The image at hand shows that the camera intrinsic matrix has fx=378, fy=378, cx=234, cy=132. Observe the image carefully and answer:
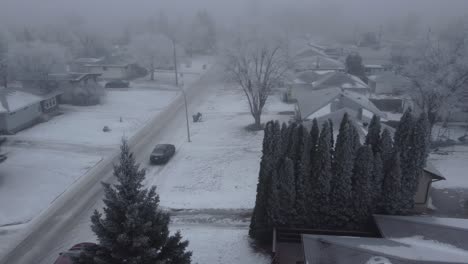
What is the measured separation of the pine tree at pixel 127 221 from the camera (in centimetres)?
1144

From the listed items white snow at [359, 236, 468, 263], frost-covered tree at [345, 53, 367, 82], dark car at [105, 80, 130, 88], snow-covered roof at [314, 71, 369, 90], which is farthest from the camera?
frost-covered tree at [345, 53, 367, 82]

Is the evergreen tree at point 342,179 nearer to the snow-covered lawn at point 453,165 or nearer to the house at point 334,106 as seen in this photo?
the snow-covered lawn at point 453,165

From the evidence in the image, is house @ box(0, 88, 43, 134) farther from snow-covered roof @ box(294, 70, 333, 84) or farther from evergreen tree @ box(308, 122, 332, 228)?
evergreen tree @ box(308, 122, 332, 228)

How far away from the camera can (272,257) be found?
1631cm

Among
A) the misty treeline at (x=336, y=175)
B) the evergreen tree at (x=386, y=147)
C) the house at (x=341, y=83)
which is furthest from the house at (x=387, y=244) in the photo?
the house at (x=341, y=83)

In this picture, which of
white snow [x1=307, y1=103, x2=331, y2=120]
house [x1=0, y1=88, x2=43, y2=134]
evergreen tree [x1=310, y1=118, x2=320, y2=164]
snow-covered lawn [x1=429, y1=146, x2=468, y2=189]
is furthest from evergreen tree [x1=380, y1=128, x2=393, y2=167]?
house [x1=0, y1=88, x2=43, y2=134]

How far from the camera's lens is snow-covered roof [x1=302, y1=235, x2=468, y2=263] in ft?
44.7

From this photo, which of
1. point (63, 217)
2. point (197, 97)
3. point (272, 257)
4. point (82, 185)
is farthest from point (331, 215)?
point (197, 97)

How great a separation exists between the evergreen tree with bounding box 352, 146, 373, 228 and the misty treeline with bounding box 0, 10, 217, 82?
135 ft

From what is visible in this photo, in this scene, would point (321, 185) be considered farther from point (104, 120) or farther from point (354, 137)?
point (104, 120)

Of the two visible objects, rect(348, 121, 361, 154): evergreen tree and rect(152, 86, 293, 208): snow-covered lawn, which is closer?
rect(348, 121, 361, 154): evergreen tree

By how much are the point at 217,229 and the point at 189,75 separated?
43916 mm

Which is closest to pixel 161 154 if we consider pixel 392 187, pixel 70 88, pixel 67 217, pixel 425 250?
pixel 67 217

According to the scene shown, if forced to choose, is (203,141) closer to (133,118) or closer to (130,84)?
(133,118)
